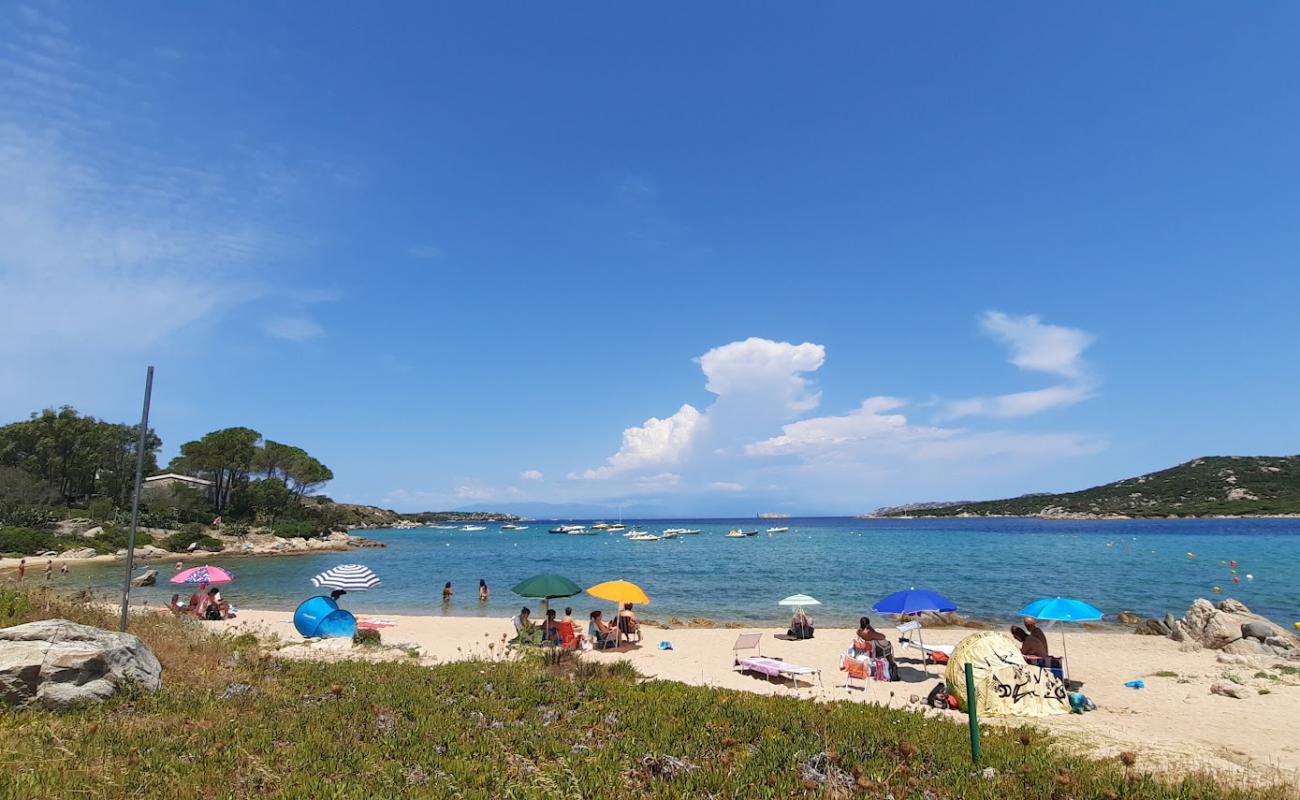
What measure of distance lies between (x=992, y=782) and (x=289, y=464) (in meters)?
109

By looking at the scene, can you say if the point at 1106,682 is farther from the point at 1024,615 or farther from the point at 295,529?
the point at 295,529

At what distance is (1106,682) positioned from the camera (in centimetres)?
1557

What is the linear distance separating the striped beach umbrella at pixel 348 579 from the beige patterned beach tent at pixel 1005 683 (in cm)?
1756

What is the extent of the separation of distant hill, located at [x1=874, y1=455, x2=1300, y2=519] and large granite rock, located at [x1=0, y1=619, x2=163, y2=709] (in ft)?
591

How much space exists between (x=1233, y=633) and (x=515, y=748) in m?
24.9

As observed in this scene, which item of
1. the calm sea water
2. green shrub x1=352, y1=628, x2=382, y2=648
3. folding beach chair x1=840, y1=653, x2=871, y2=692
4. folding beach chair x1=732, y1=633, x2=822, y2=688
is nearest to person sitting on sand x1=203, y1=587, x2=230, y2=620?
the calm sea water

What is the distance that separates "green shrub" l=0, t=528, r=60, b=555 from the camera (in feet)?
172

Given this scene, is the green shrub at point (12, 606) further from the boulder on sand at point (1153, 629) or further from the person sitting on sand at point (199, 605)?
the boulder on sand at point (1153, 629)

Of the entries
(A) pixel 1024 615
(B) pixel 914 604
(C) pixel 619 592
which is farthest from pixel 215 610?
(A) pixel 1024 615

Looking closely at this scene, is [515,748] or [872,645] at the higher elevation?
[515,748]

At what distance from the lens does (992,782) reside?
6.18 metres

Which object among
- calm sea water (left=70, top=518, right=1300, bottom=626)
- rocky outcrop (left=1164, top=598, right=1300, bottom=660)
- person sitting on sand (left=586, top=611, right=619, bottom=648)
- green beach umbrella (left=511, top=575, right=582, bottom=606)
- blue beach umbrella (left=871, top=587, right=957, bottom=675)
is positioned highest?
green beach umbrella (left=511, top=575, right=582, bottom=606)

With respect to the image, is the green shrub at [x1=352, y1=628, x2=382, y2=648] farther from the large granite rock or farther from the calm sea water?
the calm sea water

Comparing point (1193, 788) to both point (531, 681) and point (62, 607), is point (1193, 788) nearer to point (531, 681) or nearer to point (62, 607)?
point (531, 681)
